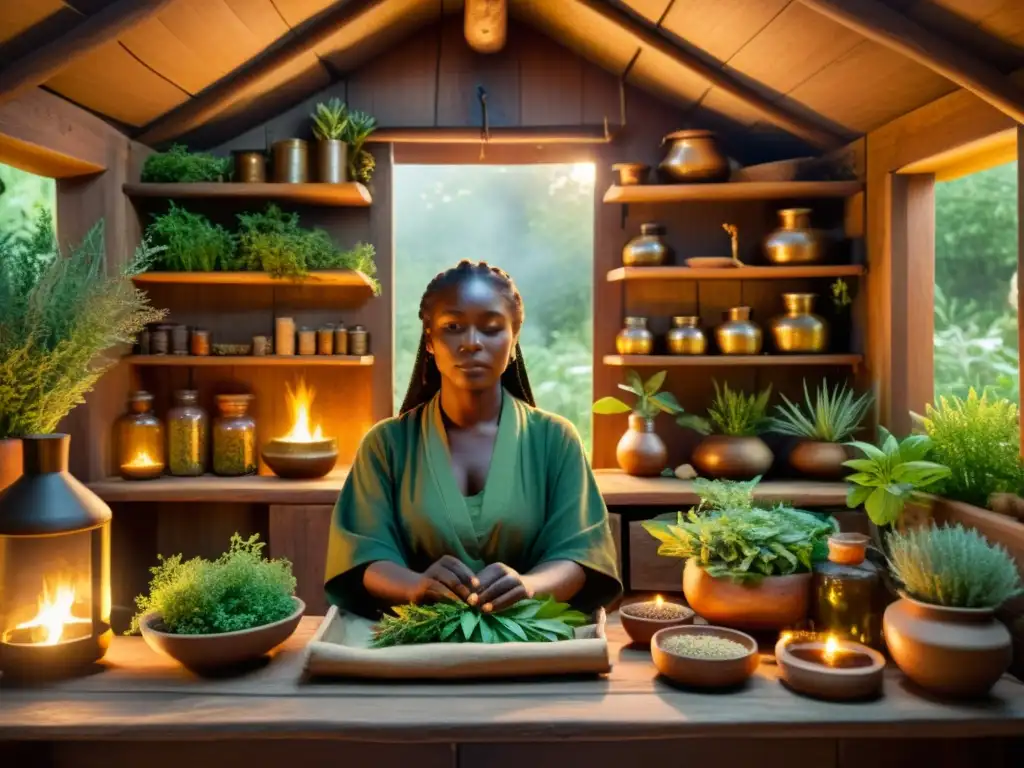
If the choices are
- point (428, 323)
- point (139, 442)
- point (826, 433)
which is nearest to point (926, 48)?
point (826, 433)

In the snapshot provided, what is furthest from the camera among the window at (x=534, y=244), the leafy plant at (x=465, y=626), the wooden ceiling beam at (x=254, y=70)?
the window at (x=534, y=244)

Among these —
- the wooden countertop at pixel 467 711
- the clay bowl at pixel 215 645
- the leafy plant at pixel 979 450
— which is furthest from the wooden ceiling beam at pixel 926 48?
the clay bowl at pixel 215 645

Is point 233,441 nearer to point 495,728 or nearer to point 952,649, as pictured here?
point 495,728

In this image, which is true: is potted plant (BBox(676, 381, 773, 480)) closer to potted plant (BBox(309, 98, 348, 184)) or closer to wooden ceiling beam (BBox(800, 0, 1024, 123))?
wooden ceiling beam (BBox(800, 0, 1024, 123))

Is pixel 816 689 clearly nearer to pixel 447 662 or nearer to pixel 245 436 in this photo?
pixel 447 662

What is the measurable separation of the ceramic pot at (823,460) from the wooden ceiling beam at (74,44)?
276 centimetres

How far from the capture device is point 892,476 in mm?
2389

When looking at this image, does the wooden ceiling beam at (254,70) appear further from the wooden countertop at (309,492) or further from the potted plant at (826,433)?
the potted plant at (826,433)

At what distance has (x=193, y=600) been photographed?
4.99 ft

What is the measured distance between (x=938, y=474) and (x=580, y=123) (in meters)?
2.25

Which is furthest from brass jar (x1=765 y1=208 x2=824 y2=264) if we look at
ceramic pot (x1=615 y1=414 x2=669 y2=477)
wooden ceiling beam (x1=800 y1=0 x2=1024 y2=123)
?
wooden ceiling beam (x1=800 y1=0 x2=1024 y2=123)

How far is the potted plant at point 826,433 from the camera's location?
3455mm

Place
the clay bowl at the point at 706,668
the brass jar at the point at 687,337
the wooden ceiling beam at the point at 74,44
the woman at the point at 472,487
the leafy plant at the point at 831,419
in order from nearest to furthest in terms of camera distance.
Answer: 1. the clay bowl at the point at 706,668
2. the woman at the point at 472,487
3. the wooden ceiling beam at the point at 74,44
4. the leafy plant at the point at 831,419
5. the brass jar at the point at 687,337

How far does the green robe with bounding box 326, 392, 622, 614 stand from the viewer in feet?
6.03
